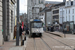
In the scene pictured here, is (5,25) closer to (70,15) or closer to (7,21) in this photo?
(7,21)

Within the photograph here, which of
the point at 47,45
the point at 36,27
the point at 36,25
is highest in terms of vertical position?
the point at 36,25

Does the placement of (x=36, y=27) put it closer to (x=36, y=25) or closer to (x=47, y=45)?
(x=36, y=25)

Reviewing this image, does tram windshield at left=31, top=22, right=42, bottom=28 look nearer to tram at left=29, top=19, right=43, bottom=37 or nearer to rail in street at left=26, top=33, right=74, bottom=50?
tram at left=29, top=19, right=43, bottom=37

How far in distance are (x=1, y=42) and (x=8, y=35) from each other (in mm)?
4681

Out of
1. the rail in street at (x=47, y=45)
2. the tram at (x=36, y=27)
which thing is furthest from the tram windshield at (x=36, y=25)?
the rail in street at (x=47, y=45)

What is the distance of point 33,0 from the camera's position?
2152 inches

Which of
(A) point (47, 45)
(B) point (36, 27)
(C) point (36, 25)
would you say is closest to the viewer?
(A) point (47, 45)

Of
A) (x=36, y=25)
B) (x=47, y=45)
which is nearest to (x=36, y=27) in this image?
(x=36, y=25)

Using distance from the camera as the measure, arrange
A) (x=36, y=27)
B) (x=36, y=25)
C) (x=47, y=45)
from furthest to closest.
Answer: (x=36, y=25) → (x=36, y=27) → (x=47, y=45)

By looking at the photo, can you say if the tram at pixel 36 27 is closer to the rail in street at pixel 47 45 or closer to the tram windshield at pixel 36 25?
the tram windshield at pixel 36 25

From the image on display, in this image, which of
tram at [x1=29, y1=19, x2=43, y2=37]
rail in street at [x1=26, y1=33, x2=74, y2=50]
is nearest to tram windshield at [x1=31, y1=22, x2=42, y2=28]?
tram at [x1=29, y1=19, x2=43, y2=37]

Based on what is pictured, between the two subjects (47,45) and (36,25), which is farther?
(36,25)

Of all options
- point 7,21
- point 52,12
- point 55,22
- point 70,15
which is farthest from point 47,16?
point 7,21

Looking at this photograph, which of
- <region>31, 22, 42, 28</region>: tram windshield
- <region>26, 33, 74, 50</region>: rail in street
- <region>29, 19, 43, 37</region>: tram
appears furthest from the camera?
<region>31, 22, 42, 28</region>: tram windshield
